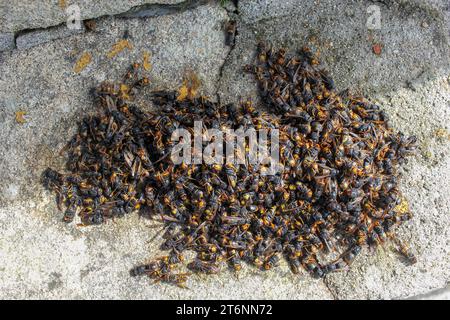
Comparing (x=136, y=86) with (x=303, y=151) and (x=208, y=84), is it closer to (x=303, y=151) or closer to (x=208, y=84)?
(x=208, y=84)

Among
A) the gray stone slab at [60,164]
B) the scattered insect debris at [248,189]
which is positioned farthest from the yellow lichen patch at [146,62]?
the scattered insect debris at [248,189]

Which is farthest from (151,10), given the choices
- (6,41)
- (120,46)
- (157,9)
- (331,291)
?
(331,291)

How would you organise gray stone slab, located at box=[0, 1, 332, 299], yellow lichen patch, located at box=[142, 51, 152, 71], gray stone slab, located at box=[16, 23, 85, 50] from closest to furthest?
gray stone slab, located at box=[0, 1, 332, 299]
gray stone slab, located at box=[16, 23, 85, 50]
yellow lichen patch, located at box=[142, 51, 152, 71]

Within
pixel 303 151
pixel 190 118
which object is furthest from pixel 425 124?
pixel 190 118

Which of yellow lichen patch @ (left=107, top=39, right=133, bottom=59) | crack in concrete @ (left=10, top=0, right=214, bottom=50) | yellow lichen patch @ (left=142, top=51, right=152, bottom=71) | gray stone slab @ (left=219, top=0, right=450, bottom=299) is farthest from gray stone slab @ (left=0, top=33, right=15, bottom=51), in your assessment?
gray stone slab @ (left=219, top=0, right=450, bottom=299)

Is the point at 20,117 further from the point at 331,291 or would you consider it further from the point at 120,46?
the point at 331,291

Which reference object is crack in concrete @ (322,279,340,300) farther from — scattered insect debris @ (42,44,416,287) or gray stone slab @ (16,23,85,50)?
gray stone slab @ (16,23,85,50)
